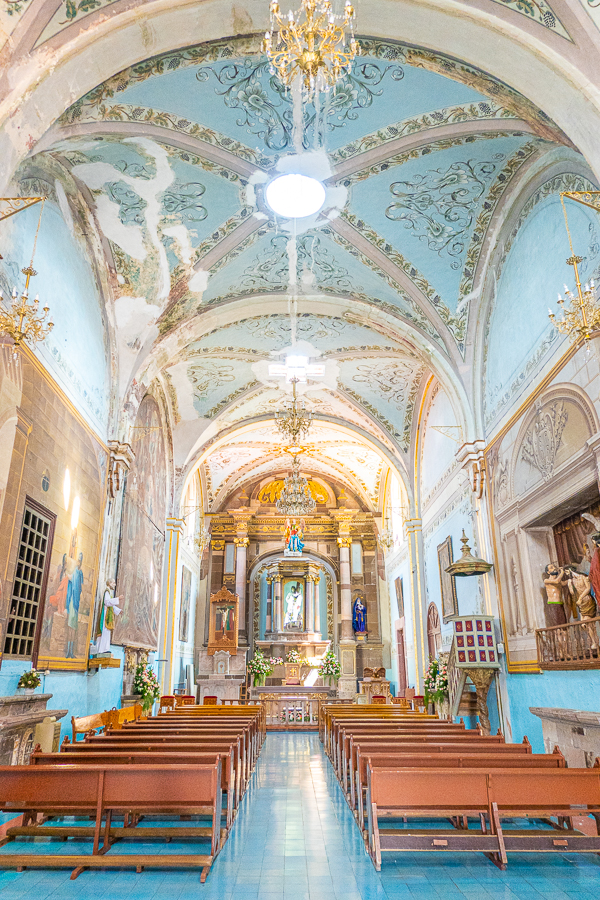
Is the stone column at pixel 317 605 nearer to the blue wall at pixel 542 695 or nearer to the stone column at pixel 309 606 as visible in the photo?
the stone column at pixel 309 606

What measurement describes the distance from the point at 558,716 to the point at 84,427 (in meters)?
7.49

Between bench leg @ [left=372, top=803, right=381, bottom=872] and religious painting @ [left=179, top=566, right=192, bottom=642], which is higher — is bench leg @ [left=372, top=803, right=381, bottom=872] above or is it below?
below

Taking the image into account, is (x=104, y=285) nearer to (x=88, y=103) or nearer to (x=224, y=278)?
(x=224, y=278)

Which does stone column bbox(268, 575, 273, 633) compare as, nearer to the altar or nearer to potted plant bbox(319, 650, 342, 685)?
potted plant bbox(319, 650, 342, 685)

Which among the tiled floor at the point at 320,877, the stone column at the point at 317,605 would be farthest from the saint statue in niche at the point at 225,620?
the tiled floor at the point at 320,877

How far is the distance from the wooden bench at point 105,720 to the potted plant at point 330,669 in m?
10.1

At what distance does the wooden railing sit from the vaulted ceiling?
4727 millimetres

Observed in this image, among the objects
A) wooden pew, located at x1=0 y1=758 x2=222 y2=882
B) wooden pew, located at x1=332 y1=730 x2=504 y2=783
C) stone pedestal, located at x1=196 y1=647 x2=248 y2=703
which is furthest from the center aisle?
stone pedestal, located at x1=196 y1=647 x2=248 y2=703

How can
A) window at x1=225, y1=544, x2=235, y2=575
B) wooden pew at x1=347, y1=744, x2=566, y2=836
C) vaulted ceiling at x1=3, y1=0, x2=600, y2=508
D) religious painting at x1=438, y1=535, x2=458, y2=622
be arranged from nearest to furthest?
wooden pew at x1=347, y1=744, x2=566, y2=836
vaulted ceiling at x1=3, y1=0, x2=600, y2=508
religious painting at x1=438, y1=535, x2=458, y2=622
window at x1=225, y1=544, x2=235, y2=575

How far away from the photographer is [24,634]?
7.29 meters

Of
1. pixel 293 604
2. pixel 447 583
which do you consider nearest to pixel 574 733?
pixel 447 583

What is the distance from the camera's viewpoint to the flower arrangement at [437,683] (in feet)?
38.3

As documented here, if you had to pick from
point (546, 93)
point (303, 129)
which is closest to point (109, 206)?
point (303, 129)

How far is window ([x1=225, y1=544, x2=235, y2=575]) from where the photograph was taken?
23391 mm
